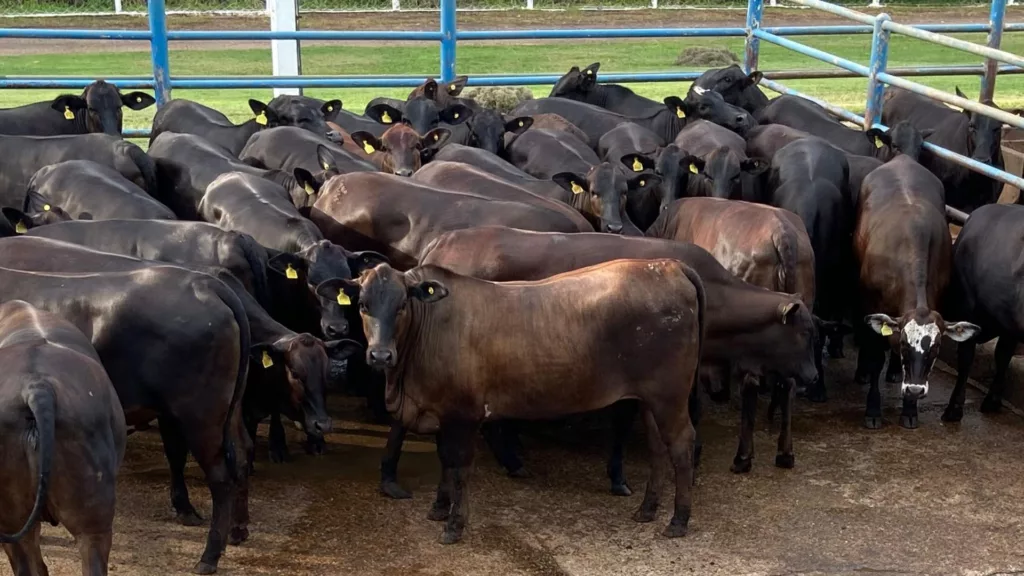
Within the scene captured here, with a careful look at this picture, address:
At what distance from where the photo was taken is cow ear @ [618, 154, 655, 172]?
9.32m

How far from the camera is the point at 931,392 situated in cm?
862

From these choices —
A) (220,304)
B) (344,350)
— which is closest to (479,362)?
(344,350)

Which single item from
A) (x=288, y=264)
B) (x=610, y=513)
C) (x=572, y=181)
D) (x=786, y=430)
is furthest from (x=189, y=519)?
(x=572, y=181)

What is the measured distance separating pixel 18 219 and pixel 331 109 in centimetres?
385

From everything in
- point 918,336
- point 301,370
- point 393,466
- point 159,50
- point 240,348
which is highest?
point 159,50

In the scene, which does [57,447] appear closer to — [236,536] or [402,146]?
[236,536]

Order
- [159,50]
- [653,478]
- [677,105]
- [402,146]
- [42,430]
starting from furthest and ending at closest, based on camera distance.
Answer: [159,50]
[677,105]
[402,146]
[653,478]
[42,430]

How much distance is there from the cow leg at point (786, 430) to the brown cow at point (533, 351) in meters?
1.00

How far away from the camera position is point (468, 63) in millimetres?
22484

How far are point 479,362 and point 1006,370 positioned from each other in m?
3.82

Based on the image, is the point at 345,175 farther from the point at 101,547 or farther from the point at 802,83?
the point at 802,83

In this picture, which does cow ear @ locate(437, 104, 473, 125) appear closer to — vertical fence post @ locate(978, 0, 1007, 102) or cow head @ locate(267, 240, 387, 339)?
cow head @ locate(267, 240, 387, 339)

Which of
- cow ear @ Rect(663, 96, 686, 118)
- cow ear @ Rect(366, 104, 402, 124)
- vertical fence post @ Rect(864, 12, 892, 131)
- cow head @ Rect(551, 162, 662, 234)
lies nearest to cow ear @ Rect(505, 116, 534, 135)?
cow ear @ Rect(366, 104, 402, 124)

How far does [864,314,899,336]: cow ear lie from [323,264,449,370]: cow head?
2887 mm
